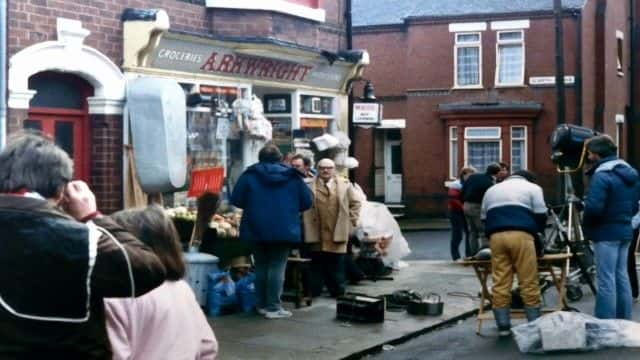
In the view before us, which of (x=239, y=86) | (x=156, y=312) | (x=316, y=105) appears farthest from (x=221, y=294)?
(x=156, y=312)

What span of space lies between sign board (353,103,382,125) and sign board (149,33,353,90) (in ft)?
2.16

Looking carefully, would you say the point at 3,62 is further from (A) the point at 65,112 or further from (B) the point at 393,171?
(B) the point at 393,171

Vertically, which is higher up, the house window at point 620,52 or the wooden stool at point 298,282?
the house window at point 620,52

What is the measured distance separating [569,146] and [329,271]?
3137mm

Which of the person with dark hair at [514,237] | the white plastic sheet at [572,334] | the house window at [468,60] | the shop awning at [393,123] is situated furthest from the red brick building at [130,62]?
the shop awning at [393,123]

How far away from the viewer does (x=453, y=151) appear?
A: 31219mm

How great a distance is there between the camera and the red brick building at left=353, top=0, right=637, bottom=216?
3047 centimetres

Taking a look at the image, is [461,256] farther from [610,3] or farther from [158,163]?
[610,3]

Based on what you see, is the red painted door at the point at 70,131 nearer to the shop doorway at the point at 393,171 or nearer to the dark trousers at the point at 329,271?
the dark trousers at the point at 329,271

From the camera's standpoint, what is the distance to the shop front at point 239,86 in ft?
39.1

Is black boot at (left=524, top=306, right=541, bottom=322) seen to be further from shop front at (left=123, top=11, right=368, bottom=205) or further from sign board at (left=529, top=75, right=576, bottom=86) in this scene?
sign board at (left=529, top=75, right=576, bottom=86)

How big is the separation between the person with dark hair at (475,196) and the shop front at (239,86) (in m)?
2.26

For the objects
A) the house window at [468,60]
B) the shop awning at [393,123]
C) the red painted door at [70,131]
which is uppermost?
the house window at [468,60]

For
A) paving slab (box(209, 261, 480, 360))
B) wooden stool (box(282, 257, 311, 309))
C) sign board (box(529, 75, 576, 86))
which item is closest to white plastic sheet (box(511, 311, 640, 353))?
paving slab (box(209, 261, 480, 360))
